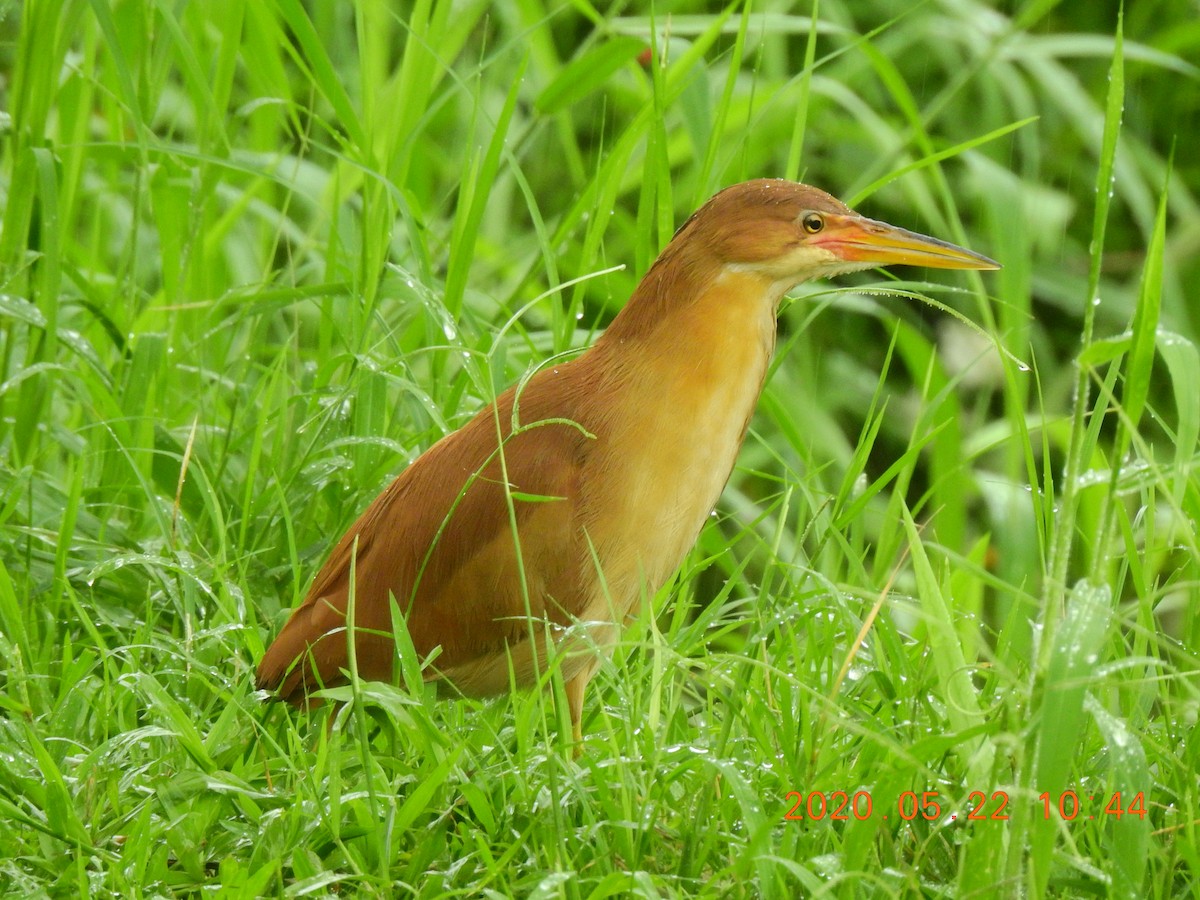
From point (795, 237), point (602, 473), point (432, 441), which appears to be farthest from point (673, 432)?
point (432, 441)

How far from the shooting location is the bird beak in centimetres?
250

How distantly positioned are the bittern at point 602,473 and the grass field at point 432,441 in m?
0.09

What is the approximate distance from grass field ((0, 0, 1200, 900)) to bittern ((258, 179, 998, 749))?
9 cm

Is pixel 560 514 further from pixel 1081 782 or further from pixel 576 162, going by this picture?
pixel 576 162

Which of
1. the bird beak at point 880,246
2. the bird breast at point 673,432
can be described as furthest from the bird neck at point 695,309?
the bird beak at point 880,246

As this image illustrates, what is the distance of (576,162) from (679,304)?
116cm

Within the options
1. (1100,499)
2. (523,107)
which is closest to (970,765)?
(1100,499)

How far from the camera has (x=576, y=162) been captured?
11.7ft

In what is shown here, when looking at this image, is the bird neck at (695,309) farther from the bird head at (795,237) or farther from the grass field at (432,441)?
the grass field at (432,441)

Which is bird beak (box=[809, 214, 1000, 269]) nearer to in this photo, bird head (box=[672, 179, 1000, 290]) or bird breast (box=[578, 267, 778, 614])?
bird head (box=[672, 179, 1000, 290])

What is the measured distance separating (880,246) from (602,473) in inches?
21.1

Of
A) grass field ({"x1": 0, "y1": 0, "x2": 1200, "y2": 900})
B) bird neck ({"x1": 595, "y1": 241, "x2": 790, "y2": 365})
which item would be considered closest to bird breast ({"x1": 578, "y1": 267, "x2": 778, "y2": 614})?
bird neck ({"x1": 595, "y1": 241, "x2": 790, "y2": 365})

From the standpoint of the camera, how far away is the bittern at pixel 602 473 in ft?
8.04

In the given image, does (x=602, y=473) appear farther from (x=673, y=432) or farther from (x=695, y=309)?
(x=695, y=309)
